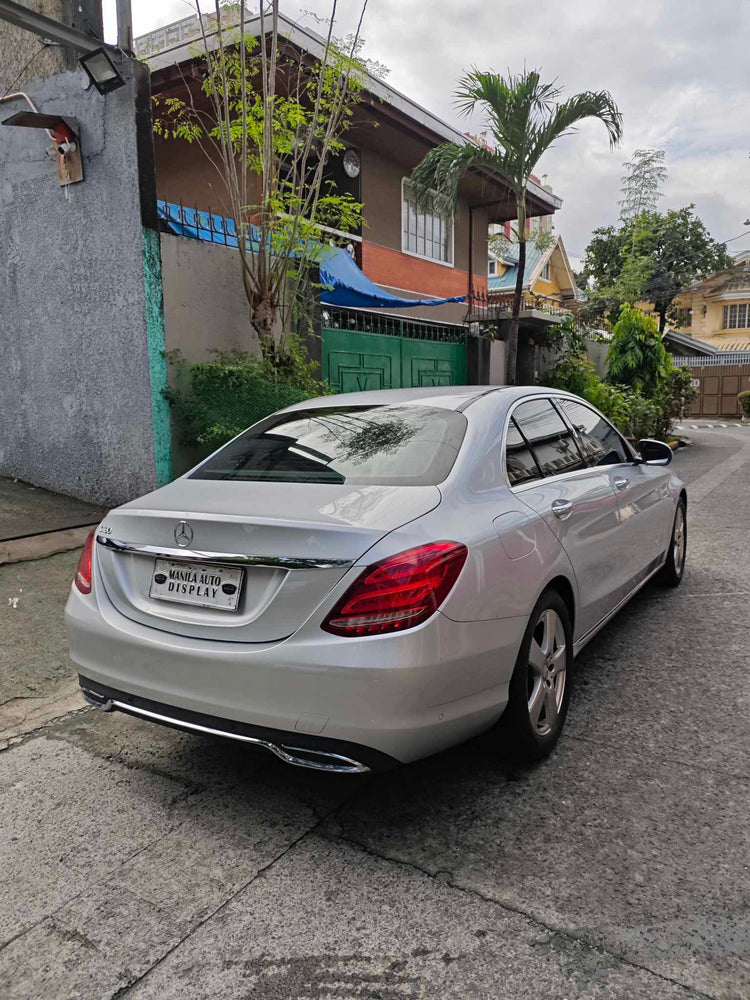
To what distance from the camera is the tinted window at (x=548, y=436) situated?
11.3ft

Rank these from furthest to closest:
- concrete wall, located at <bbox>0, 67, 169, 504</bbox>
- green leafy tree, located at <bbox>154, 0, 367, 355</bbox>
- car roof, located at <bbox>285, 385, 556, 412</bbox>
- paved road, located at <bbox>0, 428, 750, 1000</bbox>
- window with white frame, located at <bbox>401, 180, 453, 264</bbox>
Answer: window with white frame, located at <bbox>401, 180, 453, 264</bbox> → green leafy tree, located at <bbox>154, 0, 367, 355</bbox> → concrete wall, located at <bbox>0, 67, 169, 504</bbox> → car roof, located at <bbox>285, 385, 556, 412</bbox> → paved road, located at <bbox>0, 428, 750, 1000</bbox>

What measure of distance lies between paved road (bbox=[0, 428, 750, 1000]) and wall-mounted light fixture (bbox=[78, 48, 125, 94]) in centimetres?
511

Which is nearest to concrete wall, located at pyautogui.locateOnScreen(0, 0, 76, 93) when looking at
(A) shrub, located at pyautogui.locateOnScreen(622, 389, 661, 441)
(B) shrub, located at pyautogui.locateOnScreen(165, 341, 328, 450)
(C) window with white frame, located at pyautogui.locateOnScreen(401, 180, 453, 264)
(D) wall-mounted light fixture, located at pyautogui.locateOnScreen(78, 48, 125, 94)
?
(D) wall-mounted light fixture, located at pyautogui.locateOnScreen(78, 48, 125, 94)

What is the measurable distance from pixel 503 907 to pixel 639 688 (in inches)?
71.0

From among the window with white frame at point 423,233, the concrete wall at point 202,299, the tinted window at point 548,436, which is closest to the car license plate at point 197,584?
the tinted window at point 548,436

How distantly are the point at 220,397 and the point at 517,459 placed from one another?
13.6 ft

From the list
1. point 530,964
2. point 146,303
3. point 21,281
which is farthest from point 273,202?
point 530,964

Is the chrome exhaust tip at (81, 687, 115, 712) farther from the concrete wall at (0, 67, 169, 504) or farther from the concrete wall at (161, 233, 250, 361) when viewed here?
the concrete wall at (161, 233, 250, 361)

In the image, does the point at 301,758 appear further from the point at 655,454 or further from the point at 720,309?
the point at 720,309

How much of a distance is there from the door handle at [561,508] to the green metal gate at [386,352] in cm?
583

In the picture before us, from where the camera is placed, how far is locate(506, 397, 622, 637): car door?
317cm

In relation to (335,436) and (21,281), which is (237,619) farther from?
(21,281)

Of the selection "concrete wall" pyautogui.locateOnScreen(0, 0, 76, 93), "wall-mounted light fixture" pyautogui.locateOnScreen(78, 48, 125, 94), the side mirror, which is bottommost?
the side mirror

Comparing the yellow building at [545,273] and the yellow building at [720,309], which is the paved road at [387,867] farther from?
the yellow building at [720,309]
